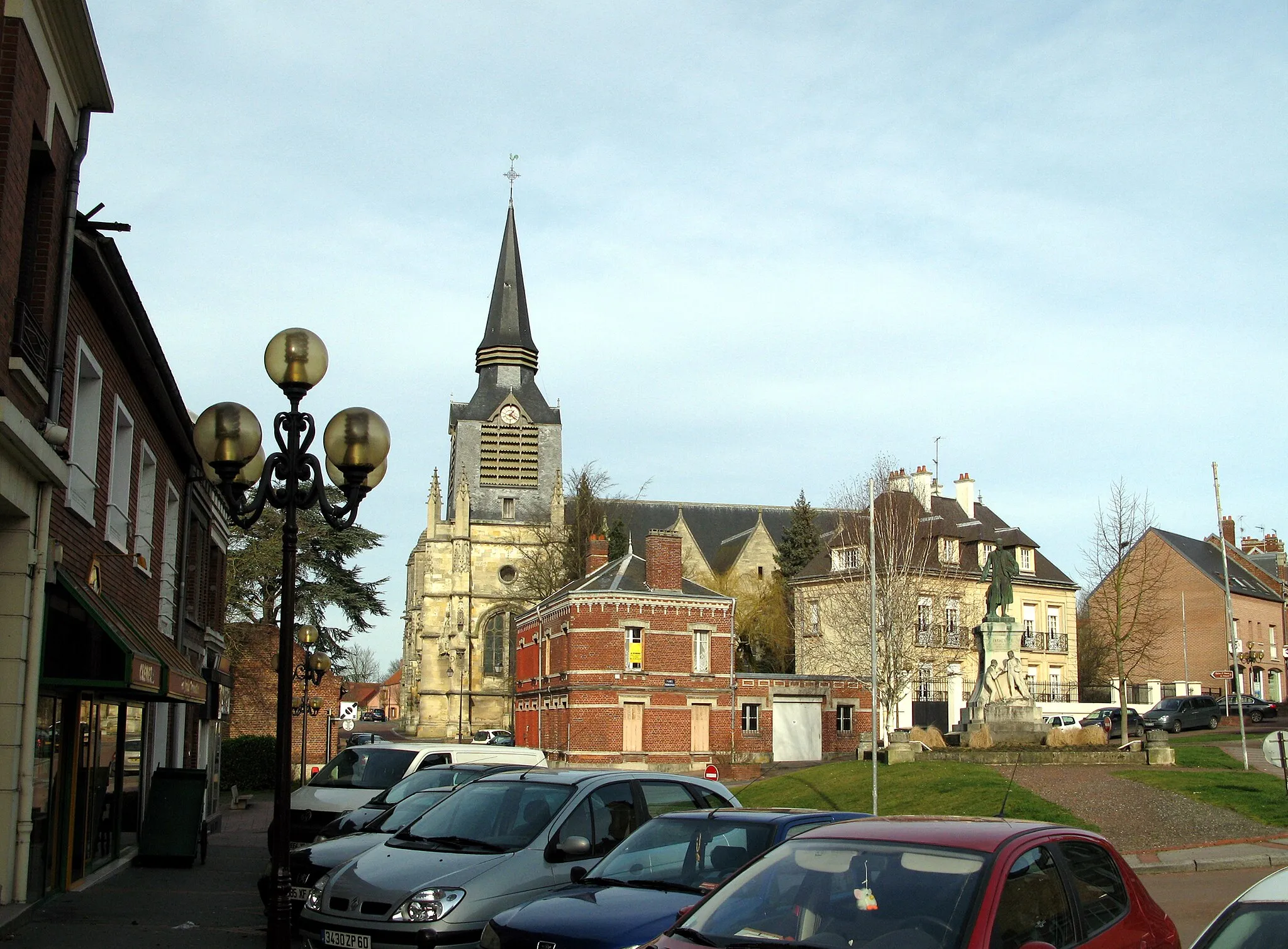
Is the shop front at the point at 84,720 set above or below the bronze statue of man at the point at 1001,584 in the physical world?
below

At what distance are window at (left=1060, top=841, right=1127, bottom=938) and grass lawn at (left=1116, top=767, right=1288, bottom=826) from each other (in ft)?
55.9

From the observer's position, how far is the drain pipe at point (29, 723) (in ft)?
35.6

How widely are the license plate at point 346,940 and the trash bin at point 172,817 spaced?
856 centimetres

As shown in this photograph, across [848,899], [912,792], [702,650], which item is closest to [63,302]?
[848,899]

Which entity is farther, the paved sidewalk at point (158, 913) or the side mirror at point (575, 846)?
the paved sidewalk at point (158, 913)

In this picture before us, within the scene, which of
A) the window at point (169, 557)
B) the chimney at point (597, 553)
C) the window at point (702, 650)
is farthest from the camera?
the chimney at point (597, 553)

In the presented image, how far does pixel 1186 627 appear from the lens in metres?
68.4

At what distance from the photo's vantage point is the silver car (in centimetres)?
841

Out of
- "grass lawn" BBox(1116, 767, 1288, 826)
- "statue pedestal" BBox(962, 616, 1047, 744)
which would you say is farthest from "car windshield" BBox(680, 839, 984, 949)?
"statue pedestal" BBox(962, 616, 1047, 744)

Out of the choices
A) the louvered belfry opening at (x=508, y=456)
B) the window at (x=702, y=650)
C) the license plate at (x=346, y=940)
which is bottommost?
the license plate at (x=346, y=940)

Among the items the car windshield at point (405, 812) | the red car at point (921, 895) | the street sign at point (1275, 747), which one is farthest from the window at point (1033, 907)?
the street sign at point (1275, 747)

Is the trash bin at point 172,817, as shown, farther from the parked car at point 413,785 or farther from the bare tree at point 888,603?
the bare tree at point 888,603

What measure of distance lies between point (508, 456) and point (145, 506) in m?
59.7

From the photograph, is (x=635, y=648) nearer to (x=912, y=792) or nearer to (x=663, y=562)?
(x=663, y=562)
